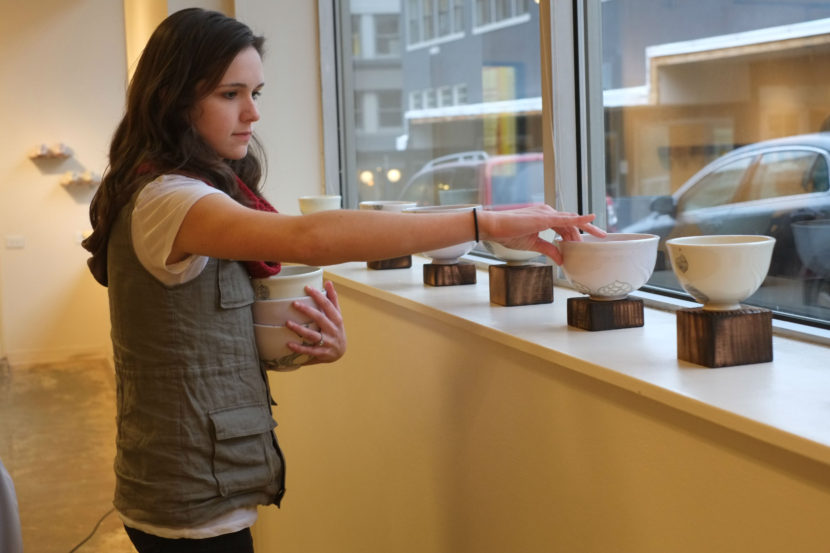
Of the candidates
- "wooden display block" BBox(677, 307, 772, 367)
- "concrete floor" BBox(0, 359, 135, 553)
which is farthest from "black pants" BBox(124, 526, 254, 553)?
"concrete floor" BBox(0, 359, 135, 553)

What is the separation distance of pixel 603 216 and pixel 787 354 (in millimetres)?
727

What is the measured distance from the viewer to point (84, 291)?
7309mm

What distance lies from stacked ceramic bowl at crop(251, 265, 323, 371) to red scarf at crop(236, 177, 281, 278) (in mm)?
14

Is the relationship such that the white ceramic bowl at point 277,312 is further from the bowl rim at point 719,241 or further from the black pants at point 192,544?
the bowl rim at point 719,241

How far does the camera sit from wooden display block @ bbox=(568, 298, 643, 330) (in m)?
1.37

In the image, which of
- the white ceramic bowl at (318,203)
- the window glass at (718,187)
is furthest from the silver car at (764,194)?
the white ceramic bowl at (318,203)

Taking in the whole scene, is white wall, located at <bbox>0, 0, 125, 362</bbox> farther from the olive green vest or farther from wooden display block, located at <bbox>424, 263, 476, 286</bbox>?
the olive green vest

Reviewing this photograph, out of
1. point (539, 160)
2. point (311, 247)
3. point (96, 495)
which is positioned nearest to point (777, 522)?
point (311, 247)

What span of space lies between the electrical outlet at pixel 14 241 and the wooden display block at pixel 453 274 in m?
5.99

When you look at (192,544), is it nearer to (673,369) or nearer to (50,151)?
(673,369)

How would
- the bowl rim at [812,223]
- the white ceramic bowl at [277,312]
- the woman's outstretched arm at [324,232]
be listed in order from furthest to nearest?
the white ceramic bowl at [277,312] → the bowl rim at [812,223] → the woman's outstretched arm at [324,232]

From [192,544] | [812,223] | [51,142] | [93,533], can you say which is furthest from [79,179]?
[812,223]

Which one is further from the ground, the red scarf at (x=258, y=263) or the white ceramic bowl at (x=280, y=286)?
the red scarf at (x=258, y=263)

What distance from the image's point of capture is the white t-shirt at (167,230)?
125 centimetres
